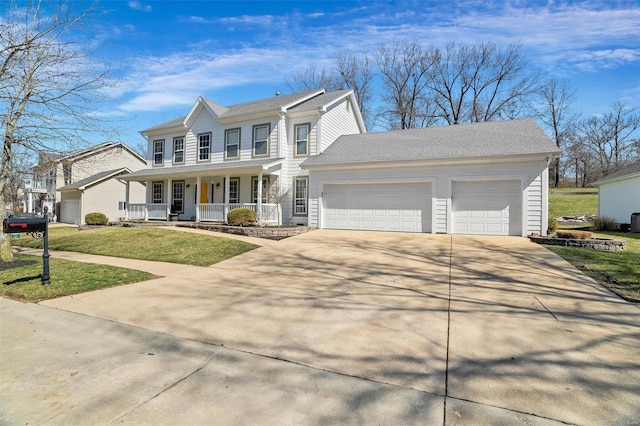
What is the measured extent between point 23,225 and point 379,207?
11294 mm

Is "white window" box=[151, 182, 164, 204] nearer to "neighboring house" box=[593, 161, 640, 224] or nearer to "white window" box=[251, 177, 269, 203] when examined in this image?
"white window" box=[251, 177, 269, 203]

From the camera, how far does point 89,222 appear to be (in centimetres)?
2109

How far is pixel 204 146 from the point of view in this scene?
1939cm

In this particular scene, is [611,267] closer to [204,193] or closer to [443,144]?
[443,144]

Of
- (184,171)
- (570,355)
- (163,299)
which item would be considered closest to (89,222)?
(184,171)

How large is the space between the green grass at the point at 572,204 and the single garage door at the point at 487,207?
43.3 ft

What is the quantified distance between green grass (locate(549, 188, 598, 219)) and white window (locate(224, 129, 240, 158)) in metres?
21.0

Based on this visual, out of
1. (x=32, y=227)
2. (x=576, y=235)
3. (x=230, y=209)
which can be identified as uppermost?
(x=230, y=209)

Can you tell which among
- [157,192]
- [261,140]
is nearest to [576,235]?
[261,140]

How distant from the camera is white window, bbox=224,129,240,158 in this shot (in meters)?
18.3

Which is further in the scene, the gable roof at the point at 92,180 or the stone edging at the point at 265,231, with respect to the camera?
the gable roof at the point at 92,180

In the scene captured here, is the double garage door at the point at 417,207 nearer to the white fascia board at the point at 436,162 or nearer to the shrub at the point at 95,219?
the white fascia board at the point at 436,162

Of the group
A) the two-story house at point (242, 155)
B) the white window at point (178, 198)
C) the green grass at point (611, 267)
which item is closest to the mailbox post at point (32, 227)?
the two-story house at point (242, 155)

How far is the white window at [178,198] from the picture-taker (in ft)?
65.5
